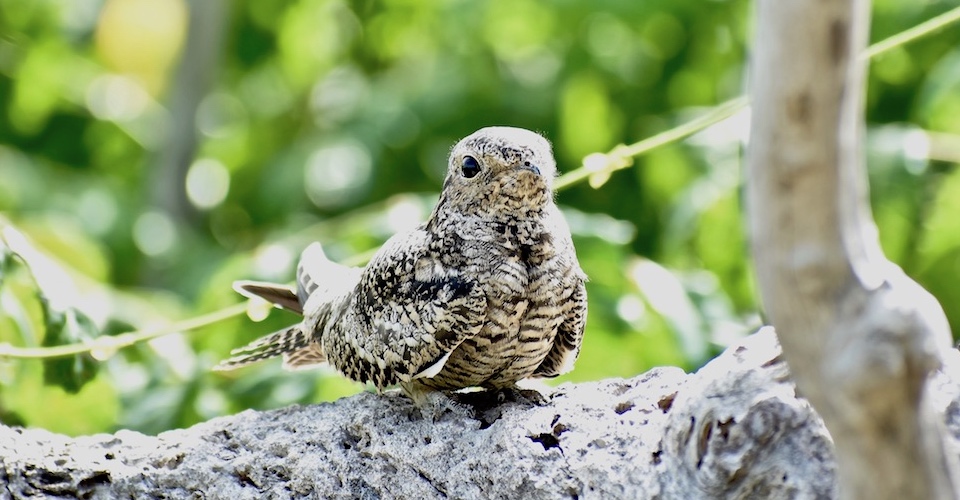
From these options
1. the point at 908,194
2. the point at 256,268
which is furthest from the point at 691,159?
the point at 256,268

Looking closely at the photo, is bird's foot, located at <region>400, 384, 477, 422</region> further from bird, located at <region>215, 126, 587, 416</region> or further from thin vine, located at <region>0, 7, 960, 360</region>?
thin vine, located at <region>0, 7, 960, 360</region>

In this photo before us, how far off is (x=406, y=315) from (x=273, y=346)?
0.55 metres

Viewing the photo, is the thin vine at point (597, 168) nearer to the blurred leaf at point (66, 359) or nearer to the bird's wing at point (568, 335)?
the blurred leaf at point (66, 359)

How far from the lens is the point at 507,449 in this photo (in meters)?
1.75

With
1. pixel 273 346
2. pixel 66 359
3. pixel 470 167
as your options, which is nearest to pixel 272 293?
pixel 273 346

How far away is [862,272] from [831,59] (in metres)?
0.21

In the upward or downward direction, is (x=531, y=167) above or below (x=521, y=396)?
above

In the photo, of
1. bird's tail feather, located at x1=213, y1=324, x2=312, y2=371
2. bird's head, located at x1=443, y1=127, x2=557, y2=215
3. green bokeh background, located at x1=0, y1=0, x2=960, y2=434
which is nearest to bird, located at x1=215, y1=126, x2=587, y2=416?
bird's head, located at x1=443, y1=127, x2=557, y2=215

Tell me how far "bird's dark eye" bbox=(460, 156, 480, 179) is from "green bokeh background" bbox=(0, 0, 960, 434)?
627 millimetres

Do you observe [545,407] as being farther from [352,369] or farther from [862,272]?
[862,272]

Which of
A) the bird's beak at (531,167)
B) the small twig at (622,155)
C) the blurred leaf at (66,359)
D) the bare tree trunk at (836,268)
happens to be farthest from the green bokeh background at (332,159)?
the bare tree trunk at (836,268)

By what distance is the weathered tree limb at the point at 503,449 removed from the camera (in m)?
1.50

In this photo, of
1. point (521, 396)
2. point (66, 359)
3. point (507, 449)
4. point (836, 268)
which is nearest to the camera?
point (836, 268)

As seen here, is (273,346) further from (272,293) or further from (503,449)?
(503,449)
